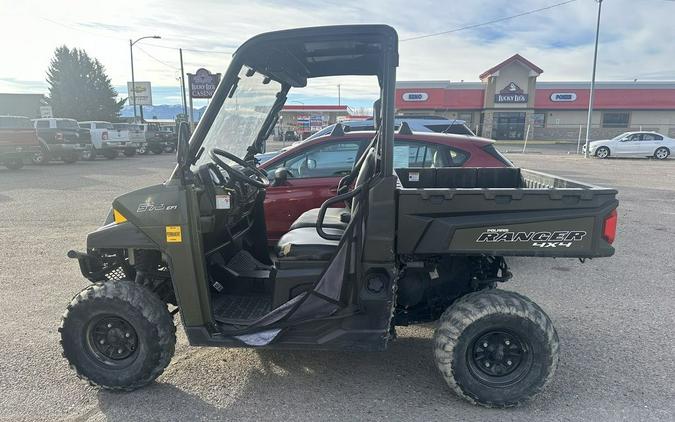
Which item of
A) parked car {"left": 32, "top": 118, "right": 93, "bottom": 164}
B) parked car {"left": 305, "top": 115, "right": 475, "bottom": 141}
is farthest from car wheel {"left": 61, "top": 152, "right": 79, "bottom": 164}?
parked car {"left": 305, "top": 115, "right": 475, "bottom": 141}

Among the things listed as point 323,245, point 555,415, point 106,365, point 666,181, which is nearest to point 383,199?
point 323,245

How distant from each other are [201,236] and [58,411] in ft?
4.59

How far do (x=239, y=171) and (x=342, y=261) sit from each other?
119 centimetres

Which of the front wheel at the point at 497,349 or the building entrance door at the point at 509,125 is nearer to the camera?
the front wheel at the point at 497,349

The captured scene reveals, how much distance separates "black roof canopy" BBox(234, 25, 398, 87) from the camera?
8.34 feet

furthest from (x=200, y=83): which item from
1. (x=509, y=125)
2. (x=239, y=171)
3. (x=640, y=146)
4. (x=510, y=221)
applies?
(x=509, y=125)

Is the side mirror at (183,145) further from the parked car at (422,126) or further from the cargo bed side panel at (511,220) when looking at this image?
the parked car at (422,126)

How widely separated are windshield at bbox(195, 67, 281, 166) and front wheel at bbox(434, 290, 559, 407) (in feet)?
6.58

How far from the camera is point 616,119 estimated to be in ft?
124

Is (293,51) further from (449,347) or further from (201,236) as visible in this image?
(449,347)

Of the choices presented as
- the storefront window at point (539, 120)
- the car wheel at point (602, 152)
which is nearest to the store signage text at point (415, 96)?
the storefront window at point (539, 120)

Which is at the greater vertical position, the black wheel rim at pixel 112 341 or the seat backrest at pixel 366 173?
the seat backrest at pixel 366 173

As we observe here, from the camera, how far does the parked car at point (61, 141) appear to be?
1781cm

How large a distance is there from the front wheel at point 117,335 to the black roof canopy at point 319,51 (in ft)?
5.56
